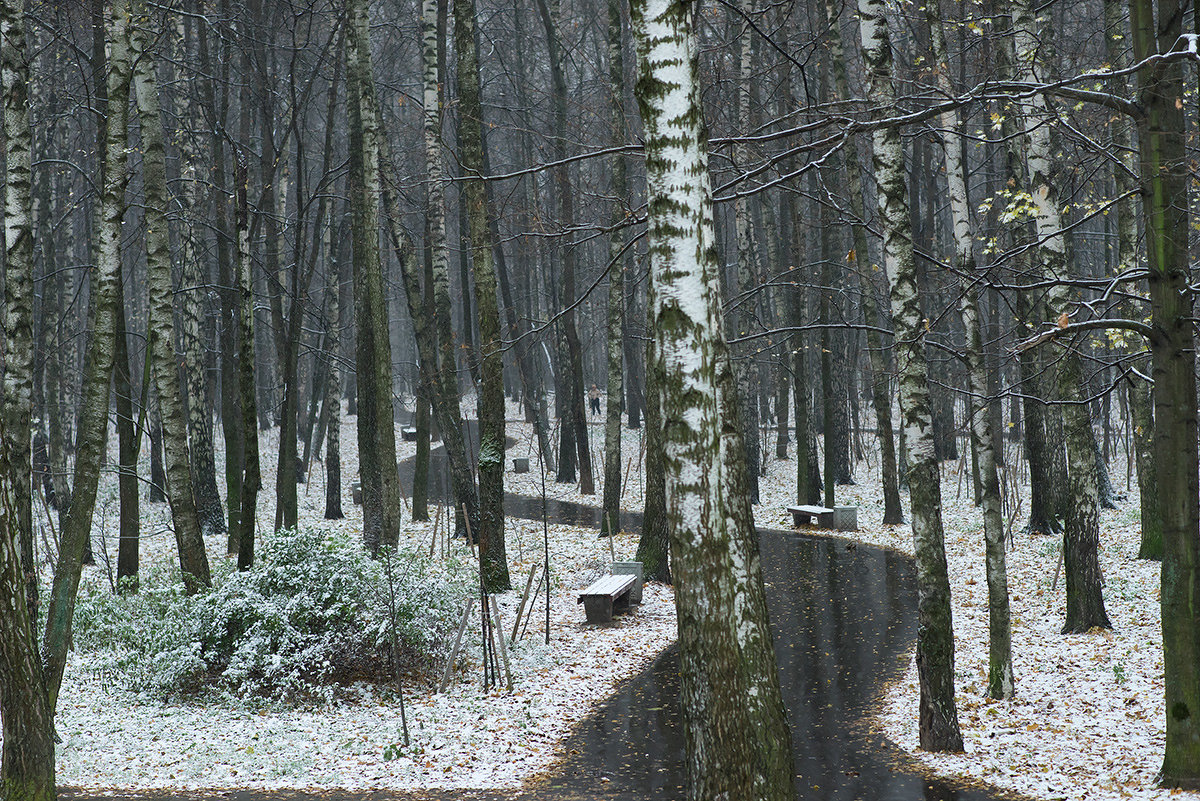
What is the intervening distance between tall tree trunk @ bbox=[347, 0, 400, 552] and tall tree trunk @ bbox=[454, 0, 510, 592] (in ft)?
6.41

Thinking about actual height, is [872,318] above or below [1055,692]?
above

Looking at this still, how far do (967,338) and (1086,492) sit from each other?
3.32m

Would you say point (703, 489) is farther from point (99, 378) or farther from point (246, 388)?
point (246, 388)

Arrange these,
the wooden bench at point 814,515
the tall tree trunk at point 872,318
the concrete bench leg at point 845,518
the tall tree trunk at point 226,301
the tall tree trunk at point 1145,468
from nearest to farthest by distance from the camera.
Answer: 1. the tall tree trunk at point 1145,468
2. the tall tree trunk at point 226,301
3. the tall tree trunk at point 872,318
4. the concrete bench leg at point 845,518
5. the wooden bench at point 814,515

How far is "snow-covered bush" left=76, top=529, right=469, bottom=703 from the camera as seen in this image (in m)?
7.69

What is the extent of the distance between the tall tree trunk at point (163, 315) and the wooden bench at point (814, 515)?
11.6 metres

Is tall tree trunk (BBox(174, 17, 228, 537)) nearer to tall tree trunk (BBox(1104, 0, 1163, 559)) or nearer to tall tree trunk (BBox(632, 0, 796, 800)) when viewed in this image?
tall tree trunk (BBox(632, 0, 796, 800))

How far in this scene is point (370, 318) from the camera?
1372cm

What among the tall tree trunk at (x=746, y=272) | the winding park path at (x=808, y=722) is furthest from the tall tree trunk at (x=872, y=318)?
the winding park path at (x=808, y=722)

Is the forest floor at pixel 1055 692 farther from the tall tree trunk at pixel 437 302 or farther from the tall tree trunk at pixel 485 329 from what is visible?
the tall tree trunk at pixel 437 302

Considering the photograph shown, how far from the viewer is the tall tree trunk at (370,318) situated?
12.9 metres

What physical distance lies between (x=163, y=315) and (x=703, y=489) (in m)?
7.45

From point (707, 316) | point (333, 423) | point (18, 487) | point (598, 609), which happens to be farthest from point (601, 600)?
point (333, 423)

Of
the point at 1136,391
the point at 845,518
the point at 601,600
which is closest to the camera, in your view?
the point at 601,600
